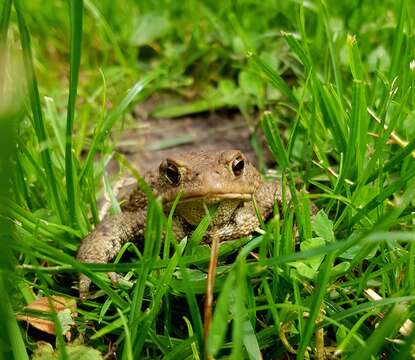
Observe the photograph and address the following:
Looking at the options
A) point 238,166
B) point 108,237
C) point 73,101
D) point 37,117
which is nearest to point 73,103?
point 73,101

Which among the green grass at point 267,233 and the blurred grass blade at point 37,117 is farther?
the blurred grass blade at point 37,117

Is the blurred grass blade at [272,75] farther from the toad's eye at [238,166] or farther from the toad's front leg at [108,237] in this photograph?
the toad's front leg at [108,237]

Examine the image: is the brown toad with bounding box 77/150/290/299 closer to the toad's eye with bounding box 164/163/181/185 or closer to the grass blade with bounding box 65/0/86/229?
the toad's eye with bounding box 164/163/181/185

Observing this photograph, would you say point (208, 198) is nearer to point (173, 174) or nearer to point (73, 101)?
point (173, 174)

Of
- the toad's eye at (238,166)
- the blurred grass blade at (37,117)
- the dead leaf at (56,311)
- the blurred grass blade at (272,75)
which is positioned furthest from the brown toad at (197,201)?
the blurred grass blade at (272,75)

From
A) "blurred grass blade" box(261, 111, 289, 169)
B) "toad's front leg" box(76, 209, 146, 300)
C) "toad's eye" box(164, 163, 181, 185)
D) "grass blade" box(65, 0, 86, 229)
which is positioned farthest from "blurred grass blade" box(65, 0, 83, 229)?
"blurred grass blade" box(261, 111, 289, 169)

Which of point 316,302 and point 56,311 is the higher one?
point 316,302
